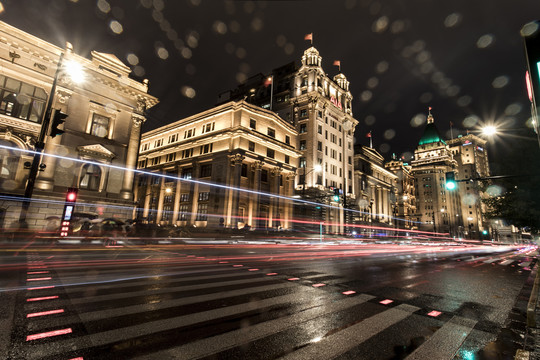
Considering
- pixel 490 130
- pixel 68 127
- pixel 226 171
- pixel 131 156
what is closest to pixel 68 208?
pixel 68 127

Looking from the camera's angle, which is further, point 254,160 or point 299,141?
point 299,141

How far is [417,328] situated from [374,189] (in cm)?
7361

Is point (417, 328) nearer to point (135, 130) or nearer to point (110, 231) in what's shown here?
point (110, 231)

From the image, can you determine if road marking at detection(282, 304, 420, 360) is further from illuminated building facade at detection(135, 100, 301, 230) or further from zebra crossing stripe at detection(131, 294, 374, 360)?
illuminated building facade at detection(135, 100, 301, 230)

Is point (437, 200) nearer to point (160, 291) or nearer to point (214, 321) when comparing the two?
point (160, 291)

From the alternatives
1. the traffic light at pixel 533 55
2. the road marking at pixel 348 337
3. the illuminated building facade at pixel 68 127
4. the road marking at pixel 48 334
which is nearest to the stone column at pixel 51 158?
the illuminated building facade at pixel 68 127

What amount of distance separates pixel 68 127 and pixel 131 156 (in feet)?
21.7

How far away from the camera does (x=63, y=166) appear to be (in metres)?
26.0

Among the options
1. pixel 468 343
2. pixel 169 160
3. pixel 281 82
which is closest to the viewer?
pixel 468 343

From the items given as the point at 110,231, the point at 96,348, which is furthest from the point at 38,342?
the point at 110,231

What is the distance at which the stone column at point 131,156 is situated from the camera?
29.0m

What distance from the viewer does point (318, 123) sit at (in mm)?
53375

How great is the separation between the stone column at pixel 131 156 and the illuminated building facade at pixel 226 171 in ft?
34.1

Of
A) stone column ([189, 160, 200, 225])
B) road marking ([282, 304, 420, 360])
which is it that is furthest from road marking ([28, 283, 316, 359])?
stone column ([189, 160, 200, 225])
